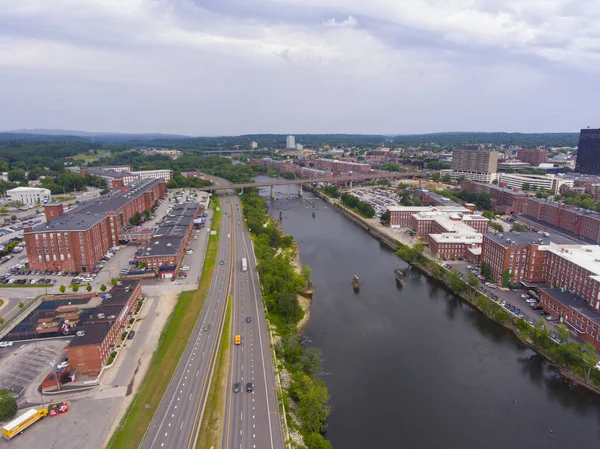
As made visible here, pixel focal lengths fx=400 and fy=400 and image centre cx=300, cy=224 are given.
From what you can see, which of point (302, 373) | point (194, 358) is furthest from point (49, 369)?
point (302, 373)

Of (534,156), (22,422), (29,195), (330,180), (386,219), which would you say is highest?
(534,156)

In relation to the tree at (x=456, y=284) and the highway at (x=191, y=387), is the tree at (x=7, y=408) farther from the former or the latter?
the tree at (x=456, y=284)

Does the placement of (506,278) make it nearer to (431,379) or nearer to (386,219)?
(431,379)

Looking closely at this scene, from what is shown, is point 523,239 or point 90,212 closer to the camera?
point 523,239

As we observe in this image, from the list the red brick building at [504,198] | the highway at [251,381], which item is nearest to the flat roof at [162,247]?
the highway at [251,381]

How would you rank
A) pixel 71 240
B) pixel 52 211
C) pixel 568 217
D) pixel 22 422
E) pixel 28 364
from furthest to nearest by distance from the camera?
pixel 568 217 → pixel 52 211 → pixel 71 240 → pixel 28 364 → pixel 22 422

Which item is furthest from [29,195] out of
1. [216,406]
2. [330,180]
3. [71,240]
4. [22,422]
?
→ [216,406]

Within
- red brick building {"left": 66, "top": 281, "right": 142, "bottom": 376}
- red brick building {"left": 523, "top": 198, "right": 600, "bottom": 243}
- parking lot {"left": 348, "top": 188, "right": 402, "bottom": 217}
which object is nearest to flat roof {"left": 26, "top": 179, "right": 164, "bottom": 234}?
red brick building {"left": 66, "top": 281, "right": 142, "bottom": 376}
